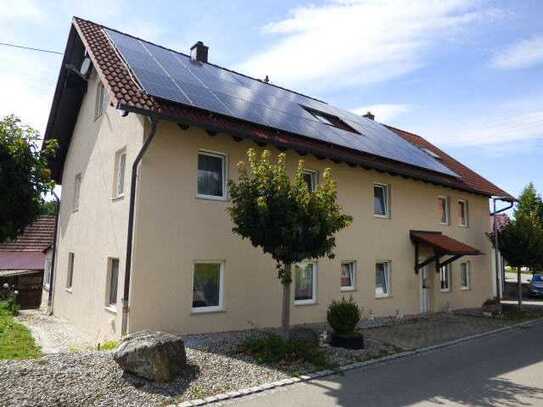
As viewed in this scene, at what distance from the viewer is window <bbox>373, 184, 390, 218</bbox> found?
15250mm

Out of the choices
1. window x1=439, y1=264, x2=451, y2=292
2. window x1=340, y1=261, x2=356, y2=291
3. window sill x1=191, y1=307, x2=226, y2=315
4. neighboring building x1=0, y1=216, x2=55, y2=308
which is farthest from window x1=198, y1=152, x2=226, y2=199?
neighboring building x1=0, y1=216, x2=55, y2=308

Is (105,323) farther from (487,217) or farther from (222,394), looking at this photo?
(487,217)

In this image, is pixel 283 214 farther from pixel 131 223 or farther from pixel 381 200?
pixel 381 200

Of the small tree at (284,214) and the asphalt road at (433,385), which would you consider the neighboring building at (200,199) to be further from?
the asphalt road at (433,385)

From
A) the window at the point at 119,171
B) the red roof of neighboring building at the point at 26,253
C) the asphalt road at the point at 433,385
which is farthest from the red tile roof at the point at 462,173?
the red roof of neighboring building at the point at 26,253

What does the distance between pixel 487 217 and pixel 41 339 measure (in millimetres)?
18663

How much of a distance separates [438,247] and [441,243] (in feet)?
1.72

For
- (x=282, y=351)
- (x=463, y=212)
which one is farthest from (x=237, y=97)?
(x=463, y=212)

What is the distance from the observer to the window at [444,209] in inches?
713

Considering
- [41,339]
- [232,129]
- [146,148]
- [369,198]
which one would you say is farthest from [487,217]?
[41,339]

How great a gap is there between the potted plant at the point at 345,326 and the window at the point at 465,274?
1092cm

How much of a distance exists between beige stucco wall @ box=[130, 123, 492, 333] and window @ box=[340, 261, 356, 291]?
19cm

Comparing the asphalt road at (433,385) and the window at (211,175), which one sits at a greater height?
the window at (211,175)

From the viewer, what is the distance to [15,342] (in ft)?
32.8
